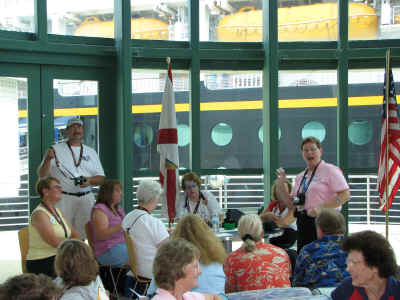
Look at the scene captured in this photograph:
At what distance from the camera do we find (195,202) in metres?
5.74

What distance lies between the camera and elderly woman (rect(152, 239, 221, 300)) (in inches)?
101

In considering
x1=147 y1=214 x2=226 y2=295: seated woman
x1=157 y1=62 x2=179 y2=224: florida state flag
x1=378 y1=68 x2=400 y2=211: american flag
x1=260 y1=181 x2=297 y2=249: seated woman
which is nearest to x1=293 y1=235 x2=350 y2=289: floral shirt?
x1=147 y1=214 x2=226 y2=295: seated woman

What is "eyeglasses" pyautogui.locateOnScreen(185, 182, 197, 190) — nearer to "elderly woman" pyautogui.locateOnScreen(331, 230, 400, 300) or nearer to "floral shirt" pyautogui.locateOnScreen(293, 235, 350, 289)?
"floral shirt" pyautogui.locateOnScreen(293, 235, 350, 289)

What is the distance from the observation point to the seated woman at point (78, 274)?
296cm

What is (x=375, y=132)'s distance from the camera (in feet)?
23.5

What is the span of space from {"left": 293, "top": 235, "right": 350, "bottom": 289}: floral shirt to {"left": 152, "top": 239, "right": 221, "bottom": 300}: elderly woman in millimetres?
1152

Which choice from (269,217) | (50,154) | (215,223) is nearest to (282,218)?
(269,217)

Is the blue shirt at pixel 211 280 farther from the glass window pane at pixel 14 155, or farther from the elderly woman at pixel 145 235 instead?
the glass window pane at pixel 14 155

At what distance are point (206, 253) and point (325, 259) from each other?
0.81m

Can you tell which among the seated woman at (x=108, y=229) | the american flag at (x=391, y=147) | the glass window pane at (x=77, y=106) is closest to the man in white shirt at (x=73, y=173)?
the glass window pane at (x=77, y=106)

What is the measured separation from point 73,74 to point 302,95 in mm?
3050

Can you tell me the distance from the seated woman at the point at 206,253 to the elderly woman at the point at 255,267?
0.16m

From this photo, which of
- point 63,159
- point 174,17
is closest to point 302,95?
point 174,17

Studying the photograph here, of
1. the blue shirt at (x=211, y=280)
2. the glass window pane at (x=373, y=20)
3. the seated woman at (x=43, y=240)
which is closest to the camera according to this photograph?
the blue shirt at (x=211, y=280)
